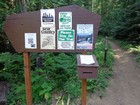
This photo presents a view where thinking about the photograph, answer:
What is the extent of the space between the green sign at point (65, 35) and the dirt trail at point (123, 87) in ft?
7.27

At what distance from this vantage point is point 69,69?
24.6 ft

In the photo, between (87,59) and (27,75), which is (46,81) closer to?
(27,75)

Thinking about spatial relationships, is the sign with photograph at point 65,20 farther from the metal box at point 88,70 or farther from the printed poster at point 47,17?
the metal box at point 88,70

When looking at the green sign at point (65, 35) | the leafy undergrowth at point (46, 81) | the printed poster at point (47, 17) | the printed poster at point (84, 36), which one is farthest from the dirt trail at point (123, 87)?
the printed poster at point (47, 17)

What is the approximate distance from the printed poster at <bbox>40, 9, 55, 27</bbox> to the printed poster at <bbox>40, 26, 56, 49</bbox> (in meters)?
0.09

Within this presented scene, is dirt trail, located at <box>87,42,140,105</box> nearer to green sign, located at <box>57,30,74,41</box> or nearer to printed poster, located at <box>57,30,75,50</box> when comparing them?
printed poster, located at <box>57,30,75,50</box>

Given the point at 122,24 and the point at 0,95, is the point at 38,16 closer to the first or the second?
the point at 0,95

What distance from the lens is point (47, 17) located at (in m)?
5.03

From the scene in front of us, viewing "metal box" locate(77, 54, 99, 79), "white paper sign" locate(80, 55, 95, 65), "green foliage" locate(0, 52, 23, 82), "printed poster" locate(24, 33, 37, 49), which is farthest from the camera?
"green foliage" locate(0, 52, 23, 82)

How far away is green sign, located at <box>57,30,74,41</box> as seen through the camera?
500 centimetres

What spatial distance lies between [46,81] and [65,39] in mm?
2107

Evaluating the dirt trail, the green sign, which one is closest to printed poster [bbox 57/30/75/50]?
the green sign

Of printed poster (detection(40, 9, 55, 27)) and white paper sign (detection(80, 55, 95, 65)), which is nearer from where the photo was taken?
white paper sign (detection(80, 55, 95, 65))

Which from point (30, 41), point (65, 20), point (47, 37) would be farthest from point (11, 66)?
point (65, 20)
